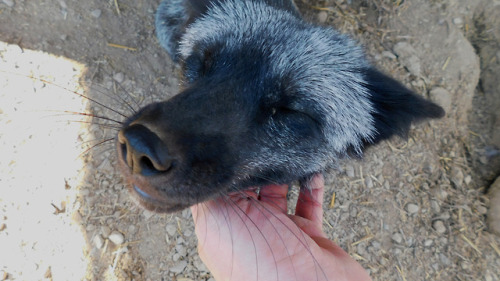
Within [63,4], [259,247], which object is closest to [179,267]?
[259,247]

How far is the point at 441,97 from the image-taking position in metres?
4.09

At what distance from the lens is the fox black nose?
1444 millimetres

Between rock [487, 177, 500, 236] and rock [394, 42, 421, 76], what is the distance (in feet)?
5.49

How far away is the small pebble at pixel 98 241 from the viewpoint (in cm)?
308

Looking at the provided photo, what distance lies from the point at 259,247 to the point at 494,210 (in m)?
3.16

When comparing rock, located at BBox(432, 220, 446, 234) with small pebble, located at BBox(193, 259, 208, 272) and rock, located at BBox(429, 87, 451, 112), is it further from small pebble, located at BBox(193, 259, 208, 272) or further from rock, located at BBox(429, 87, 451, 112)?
small pebble, located at BBox(193, 259, 208, 272)

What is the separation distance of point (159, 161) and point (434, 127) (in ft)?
12.3

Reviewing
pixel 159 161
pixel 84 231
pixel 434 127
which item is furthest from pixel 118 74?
pixel 434 127

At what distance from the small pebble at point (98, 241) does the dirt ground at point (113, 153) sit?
20 mm

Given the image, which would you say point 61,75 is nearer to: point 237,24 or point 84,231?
point 84,231

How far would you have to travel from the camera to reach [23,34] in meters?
3.49

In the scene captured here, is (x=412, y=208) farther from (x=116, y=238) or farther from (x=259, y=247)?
(x=116, y=238)

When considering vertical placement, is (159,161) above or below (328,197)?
above

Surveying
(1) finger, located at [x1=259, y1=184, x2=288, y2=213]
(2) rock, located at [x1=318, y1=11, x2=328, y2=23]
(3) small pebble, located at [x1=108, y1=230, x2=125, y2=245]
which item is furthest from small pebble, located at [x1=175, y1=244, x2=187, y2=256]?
(2) rock, located at [x1=318, y1=11, x2=328, y2=23]
